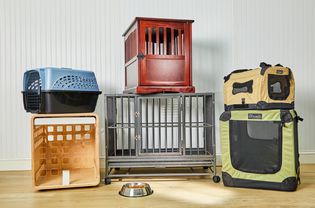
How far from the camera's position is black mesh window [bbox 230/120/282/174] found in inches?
65.8

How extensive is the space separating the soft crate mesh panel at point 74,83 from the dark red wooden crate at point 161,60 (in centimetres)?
29

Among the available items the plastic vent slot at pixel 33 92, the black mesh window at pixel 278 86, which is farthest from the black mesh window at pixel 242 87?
the plastic vent slot at pixel 33 92

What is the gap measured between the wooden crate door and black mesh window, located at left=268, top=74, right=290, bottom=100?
1.63 ft

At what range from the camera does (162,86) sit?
1.91 metres

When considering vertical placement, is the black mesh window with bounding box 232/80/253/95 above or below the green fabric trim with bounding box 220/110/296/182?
above

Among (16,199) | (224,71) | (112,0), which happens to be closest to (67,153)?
(16,199)

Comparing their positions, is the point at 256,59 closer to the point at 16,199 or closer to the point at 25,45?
the point at 25,45

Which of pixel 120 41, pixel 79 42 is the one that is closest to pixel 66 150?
pixel 79 42

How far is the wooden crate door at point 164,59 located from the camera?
187cm

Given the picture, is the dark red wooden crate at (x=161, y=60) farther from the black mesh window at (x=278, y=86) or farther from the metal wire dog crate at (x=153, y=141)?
the black mesh window at (x=278, y=86)

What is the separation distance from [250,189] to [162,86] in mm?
800

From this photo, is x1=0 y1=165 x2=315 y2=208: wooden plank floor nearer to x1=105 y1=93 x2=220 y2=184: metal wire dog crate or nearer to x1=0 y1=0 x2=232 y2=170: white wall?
x1=105 y1=93 x2=220 y2=184: metal wire dog crate

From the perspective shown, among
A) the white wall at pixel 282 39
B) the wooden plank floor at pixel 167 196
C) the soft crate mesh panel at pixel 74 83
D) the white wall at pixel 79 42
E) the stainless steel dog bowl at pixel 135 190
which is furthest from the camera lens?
the white wall at pixel 282 39

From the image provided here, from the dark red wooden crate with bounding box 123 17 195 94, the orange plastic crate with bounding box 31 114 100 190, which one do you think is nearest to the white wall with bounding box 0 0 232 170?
the orange plastic crate with bounding box 31 114 100 190
